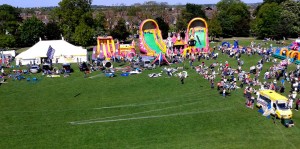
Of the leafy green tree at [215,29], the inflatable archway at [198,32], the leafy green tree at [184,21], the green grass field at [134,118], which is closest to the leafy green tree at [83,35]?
the inflatable archway at [198,32]

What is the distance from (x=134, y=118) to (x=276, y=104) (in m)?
8.74

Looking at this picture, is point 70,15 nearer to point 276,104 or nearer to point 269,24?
point 269,24

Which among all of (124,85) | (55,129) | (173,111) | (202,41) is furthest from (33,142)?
(202,41)

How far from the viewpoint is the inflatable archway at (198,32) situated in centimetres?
4625

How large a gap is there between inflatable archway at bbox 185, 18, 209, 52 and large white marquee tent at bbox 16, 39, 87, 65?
49.3 ft

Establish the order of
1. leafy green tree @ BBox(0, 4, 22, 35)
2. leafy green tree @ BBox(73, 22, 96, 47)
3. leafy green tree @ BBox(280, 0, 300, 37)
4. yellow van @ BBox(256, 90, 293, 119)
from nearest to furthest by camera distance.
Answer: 1. yellow van @ BBox(256, 90, 293, 119)
2. leafy green tree @ BBox(73, 22, 96, 47)
3. leafy green tree @ BBox(280, 0, 300, 37)
4. leafy green tree @ BBox(0, 4, 22, 35)

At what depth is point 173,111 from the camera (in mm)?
22031

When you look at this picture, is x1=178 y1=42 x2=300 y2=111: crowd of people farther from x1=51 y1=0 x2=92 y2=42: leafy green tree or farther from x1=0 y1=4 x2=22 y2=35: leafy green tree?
x1=0 y1=4 x2=22 y2=35: leafy green tree

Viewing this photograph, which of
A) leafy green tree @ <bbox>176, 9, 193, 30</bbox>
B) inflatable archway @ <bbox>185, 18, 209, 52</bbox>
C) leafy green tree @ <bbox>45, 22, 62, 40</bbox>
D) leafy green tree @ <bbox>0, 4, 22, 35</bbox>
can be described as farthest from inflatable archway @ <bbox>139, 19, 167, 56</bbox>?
leafy green tree @ <bbox>0, 4, 22, 35</bbox>

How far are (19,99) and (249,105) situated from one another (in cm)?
1746

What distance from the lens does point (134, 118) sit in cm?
2094

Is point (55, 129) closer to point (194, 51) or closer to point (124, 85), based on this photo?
point (124, 85)

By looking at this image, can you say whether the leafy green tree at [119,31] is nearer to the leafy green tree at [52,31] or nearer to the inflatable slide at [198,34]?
the leafy green tree at [52,31]

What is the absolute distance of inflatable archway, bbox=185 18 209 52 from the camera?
152ft
